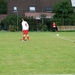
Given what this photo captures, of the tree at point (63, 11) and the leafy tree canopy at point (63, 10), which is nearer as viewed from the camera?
the tree at point (63, 11)

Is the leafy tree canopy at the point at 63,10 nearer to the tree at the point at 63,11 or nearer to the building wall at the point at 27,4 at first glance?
the tree at the point at 63,11

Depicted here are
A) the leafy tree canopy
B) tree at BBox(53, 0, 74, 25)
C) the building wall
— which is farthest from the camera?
the building wall

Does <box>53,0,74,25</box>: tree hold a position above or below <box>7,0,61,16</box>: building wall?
below

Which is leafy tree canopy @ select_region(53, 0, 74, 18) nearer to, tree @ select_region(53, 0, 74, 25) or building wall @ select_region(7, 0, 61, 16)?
tree @ select_region(53, 0, 74, 25)

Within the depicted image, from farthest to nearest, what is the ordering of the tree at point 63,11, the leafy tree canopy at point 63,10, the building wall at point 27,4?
the building wall at point 27,4 < the leafy tree canopy at point 63,10 < the tree at point 63,11

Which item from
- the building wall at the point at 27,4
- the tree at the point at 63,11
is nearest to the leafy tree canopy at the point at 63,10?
the tree at the point at 63,11

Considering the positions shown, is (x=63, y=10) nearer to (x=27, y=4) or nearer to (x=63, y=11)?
(x=63, y=11)

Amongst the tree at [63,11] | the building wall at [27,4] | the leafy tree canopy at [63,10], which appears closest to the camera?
the tree at [63,11]

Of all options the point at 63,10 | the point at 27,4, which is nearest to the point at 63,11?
the point at 63,10

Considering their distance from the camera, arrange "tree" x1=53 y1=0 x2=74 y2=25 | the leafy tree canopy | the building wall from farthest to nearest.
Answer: the building wall < the leafy tree canopy < "tree" x1=53 y1=0 x2=74 y2=25

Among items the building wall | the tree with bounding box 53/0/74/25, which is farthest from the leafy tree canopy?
the building wall

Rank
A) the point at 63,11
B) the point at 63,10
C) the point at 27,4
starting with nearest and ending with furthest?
the point at 63,11
the point at 63,10
the point at 27,4

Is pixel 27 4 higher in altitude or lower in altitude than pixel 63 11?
higher

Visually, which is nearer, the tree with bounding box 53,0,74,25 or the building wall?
the tree with bounding box 53,0,74,25
